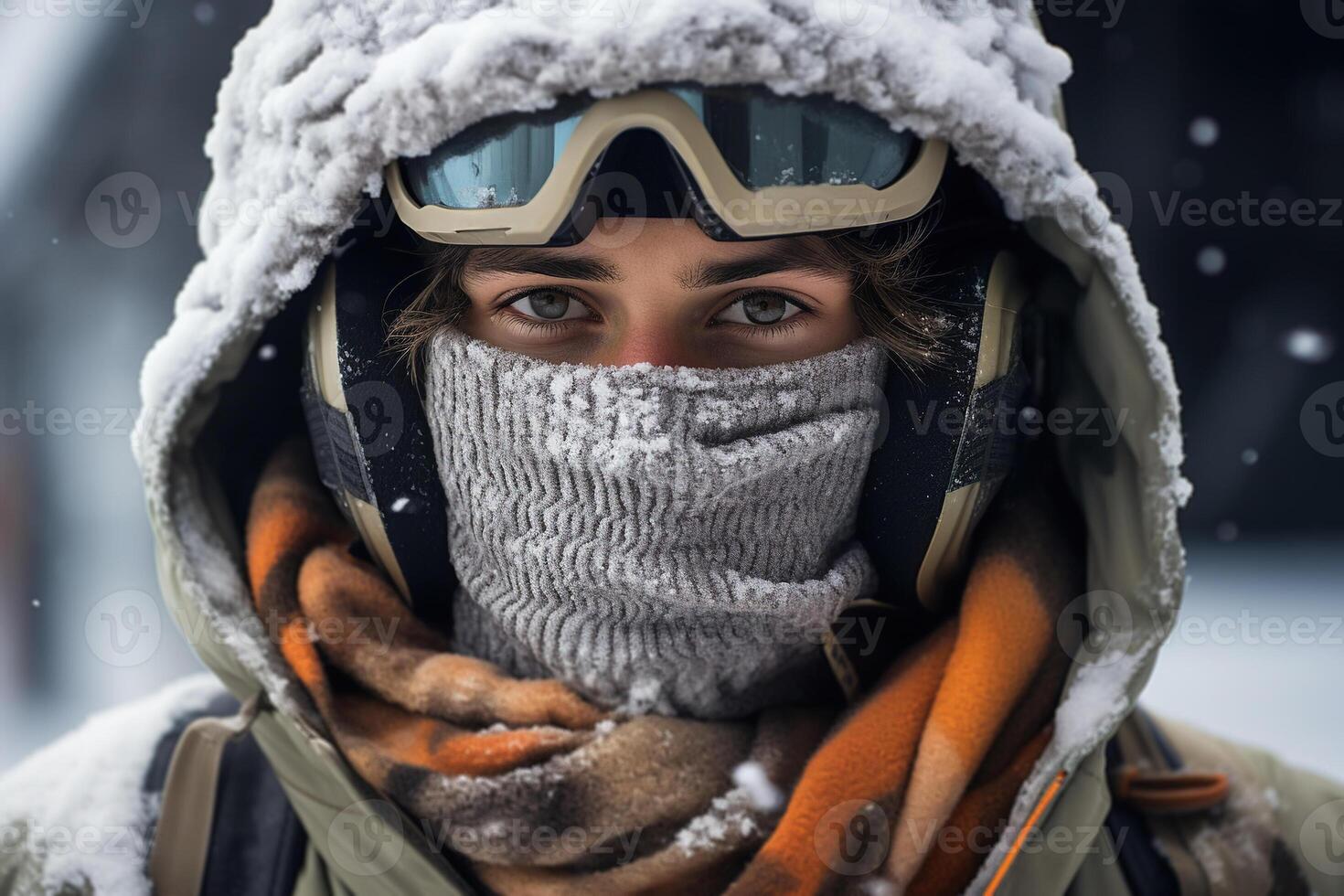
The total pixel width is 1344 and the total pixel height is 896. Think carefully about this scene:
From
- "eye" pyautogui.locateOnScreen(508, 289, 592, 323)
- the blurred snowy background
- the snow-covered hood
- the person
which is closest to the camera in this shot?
the snow-covered hood

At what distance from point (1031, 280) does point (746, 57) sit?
24.3 inches

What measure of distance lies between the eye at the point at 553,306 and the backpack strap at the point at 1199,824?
1.06 meters

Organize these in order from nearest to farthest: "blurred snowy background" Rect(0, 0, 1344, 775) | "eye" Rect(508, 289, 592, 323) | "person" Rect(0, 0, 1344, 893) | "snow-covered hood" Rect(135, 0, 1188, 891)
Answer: "snow-covered hood" Rect(135, 0, 1188, 891) → "person" Rect(0, 0, 1344, 893) → "eye" Rect(508, 289, 592, 323) → "blurred snowy background" Rect(0, 0, 1344, 775)

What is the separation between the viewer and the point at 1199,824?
4.78 ft

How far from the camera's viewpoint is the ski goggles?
113cm

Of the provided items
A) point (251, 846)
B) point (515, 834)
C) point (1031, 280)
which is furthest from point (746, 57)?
point (251, 846)

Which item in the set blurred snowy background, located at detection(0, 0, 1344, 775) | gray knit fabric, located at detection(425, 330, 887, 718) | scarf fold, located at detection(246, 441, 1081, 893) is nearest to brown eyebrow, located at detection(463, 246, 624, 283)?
gray knit fabric, located at detection(425, 330, 887, 718)

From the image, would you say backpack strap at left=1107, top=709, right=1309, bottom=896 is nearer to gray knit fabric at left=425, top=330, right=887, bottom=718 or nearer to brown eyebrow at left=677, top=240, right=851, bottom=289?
gray knit fabric at left=425, top=330, right=887, bottom=718

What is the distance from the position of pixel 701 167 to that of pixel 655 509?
1.40 ft

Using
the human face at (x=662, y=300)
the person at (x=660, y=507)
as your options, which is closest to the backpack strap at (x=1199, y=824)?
the person at (x=660, y=507)

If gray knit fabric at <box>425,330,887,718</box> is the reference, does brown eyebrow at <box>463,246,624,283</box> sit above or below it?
above

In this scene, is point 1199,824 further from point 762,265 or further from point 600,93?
point 600,93

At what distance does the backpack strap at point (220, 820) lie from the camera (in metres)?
1.29

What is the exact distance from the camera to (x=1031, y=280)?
4.79ft
